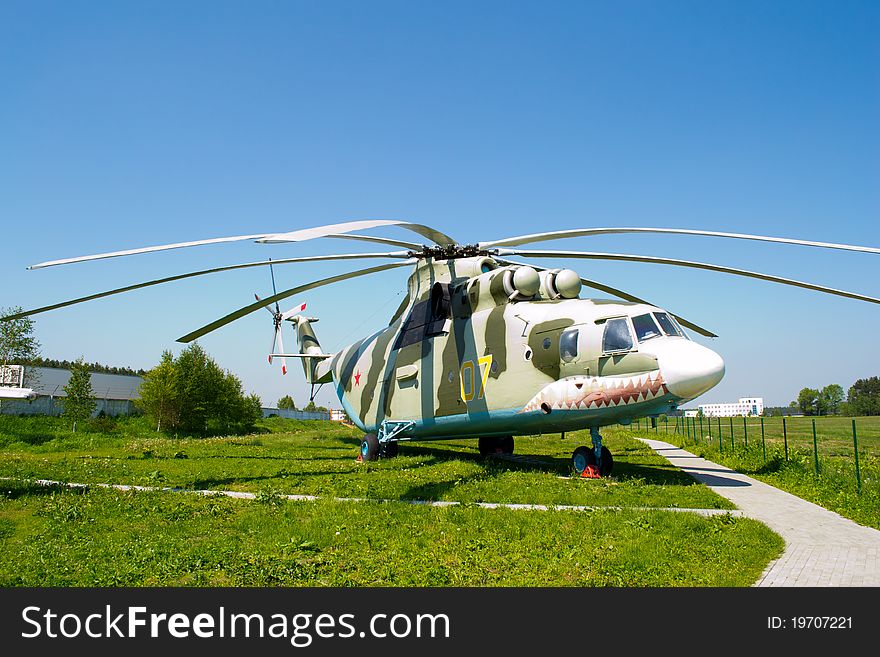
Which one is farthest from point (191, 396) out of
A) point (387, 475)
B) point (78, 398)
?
point (387, 475)

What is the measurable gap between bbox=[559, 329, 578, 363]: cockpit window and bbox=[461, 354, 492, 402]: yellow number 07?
7.04ft

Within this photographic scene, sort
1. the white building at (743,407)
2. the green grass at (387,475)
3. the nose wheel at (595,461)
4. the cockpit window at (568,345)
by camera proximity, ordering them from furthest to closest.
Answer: the white building at (743,407) → the nose wheel at (595,461) → the cockpit window at (568,345) → the green grass at (387,475)

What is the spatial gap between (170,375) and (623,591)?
157 ft

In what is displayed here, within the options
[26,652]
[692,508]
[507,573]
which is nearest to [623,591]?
[507,573]

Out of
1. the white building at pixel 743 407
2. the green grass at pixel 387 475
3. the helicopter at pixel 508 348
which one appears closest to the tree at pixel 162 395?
the green grass at pixel 387 475

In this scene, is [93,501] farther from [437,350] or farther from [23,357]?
[23,357]

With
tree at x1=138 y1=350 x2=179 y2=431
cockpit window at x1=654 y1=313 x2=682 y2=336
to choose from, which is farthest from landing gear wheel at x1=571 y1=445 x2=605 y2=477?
tree at x1=138 y1=350 x2=179 y2=431

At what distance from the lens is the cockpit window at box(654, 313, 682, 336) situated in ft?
41.4

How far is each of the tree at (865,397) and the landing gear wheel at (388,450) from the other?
525ft

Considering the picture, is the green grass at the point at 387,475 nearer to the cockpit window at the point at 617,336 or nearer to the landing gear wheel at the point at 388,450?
the landing gear wheel at the point at 388,450

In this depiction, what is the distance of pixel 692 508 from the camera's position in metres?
10.8

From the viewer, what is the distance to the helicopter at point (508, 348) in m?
12.2

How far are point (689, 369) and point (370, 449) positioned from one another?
993cm

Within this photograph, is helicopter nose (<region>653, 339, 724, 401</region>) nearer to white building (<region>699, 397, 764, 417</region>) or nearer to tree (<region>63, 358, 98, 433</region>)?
tree (<region>63, 358, 98, 433</region>)
